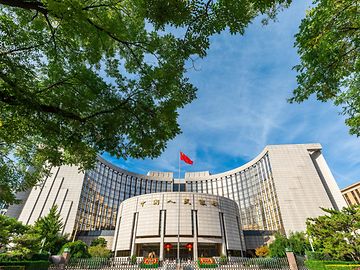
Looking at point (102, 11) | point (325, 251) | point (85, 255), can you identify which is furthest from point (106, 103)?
point (85, 255)

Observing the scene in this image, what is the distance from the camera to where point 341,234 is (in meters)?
17.7

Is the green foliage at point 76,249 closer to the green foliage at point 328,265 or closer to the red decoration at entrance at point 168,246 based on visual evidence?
the red decoration at entrance at point 168,246

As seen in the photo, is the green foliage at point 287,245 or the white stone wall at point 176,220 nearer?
the green foliage at point 287,245

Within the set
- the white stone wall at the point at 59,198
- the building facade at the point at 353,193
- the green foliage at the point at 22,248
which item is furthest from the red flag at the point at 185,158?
the building facade at the point at 353,193

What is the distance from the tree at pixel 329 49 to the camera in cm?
478

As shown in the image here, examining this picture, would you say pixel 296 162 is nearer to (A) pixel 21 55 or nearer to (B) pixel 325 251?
(B) pixel 325 251

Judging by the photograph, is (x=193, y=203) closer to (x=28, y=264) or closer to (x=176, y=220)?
(x=176, y=220)

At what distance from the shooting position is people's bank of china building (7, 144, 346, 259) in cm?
3344

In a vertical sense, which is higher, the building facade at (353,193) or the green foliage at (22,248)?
the building facade at (353,193)

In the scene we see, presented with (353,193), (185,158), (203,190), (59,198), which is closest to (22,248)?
(185,158)

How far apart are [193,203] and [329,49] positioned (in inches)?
1327

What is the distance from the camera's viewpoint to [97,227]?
173 feet

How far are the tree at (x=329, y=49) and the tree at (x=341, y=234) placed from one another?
16618mm

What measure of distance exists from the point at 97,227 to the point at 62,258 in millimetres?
34765
